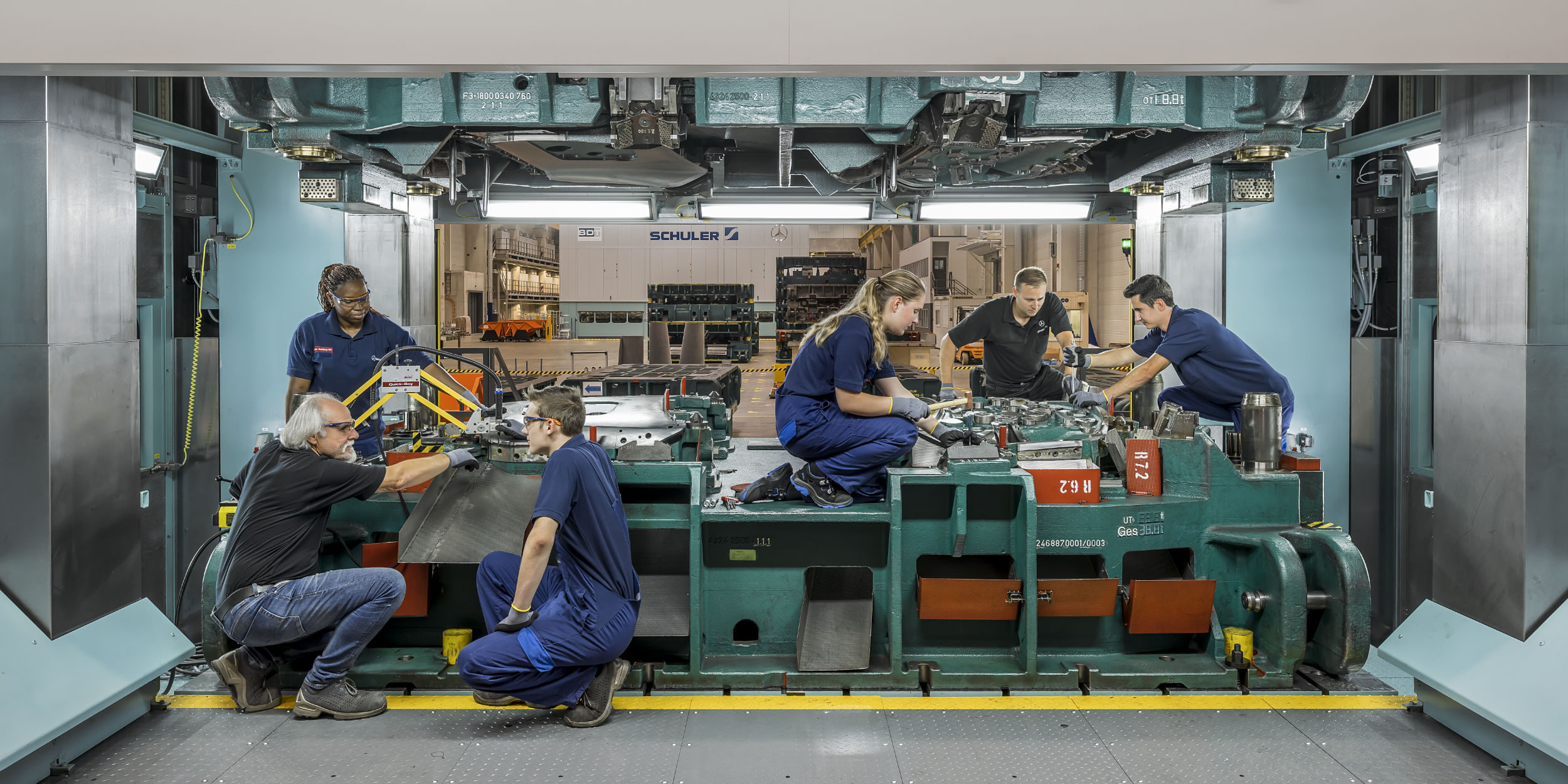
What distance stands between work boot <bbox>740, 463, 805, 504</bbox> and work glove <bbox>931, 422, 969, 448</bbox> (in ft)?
2.27

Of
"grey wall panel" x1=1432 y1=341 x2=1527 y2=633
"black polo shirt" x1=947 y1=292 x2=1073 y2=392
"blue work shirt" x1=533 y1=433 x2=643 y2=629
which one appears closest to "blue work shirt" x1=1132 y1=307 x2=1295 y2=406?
"black polo shirt" x1=947 y1=292 x2=1073 y2=392

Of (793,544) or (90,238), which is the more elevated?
(90,238)

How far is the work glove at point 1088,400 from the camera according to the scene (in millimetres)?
6039

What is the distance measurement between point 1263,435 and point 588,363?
48.9 feet

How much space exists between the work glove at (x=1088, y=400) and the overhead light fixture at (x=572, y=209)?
3552mm

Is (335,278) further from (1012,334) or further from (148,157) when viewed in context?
(1012,334)

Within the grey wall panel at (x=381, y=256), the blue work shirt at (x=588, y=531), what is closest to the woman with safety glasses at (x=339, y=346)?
the grey wall panel at (x=381, y=256)

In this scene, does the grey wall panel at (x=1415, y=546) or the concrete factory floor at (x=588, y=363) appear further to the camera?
the concrete factory floor at (x=588, y=363)

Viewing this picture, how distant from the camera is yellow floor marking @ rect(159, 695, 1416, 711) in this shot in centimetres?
386

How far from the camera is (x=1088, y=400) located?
19.8ft

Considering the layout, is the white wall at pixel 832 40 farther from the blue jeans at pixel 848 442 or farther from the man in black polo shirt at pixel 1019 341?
the man in black polo shirt at pixel 1019 341

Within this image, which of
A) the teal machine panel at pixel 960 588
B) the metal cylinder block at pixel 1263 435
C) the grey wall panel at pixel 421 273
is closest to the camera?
the teal machine panel at pixel 960 588

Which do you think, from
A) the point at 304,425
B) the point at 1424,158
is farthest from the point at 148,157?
the point at 1424,158

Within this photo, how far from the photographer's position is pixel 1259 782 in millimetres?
3236
